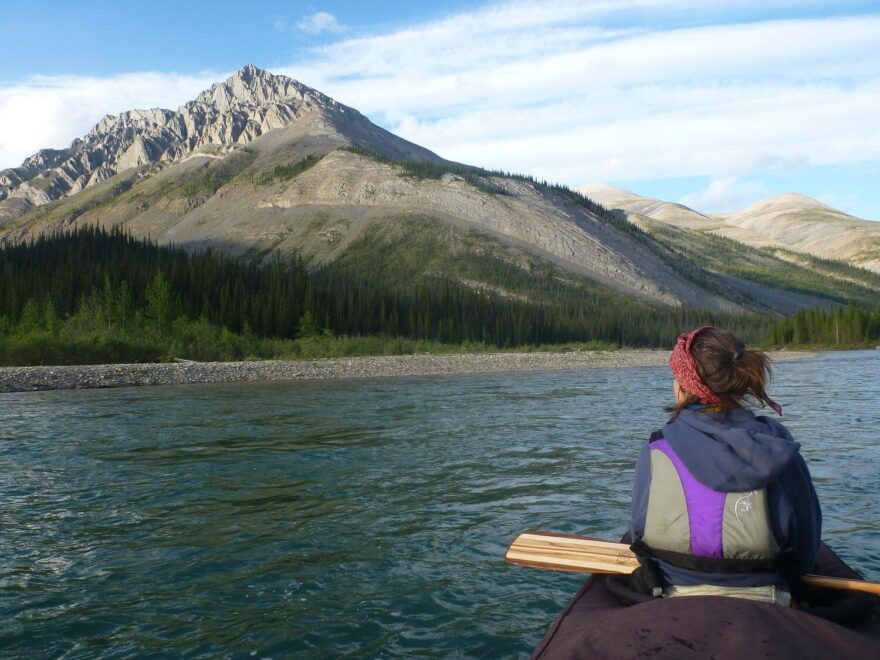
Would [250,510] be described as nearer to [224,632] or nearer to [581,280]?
[224,632]

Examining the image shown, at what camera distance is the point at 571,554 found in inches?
271

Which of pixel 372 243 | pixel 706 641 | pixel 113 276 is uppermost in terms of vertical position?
pixel 372 243

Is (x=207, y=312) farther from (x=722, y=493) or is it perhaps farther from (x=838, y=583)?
(x=722, y=493)

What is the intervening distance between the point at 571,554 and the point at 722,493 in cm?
214

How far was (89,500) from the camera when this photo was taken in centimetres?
1426

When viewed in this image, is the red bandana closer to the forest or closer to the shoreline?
the shoreline

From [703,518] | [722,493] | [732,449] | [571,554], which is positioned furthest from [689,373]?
[571,554]

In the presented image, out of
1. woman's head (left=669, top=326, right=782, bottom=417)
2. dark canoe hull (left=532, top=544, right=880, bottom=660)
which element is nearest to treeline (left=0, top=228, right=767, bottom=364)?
woman's head (left=669, top=326, right=782, bottom=417)

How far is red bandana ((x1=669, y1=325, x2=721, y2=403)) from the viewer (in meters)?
5.52

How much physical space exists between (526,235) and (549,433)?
174736 millimetres

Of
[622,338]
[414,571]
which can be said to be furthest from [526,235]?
[414,571]

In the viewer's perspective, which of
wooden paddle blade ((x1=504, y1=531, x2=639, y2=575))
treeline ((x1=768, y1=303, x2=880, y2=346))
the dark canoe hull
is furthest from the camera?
treeline ((x1=768, y1=303, x2=880, y2=346))

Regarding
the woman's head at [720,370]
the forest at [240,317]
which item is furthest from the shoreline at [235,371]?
the woman's head at [720,370]

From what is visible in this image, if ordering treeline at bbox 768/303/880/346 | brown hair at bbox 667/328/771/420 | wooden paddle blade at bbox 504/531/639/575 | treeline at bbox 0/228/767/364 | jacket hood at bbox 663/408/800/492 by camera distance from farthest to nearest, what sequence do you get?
treeline at bbox 768/303/880/346 < treeline at bbox 0/228/767/364 < wooden paddle blade at bbox 504/531/639/575 < brown hair at bbox 667/328/771/420 < jacket hood at bbox 663/408/800/492
